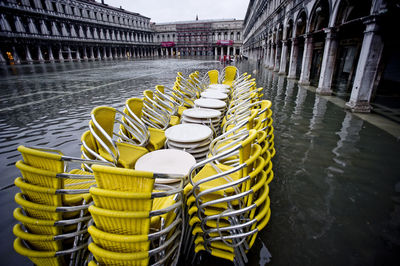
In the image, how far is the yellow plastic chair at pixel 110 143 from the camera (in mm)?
2488

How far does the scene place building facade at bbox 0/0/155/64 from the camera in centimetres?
3375

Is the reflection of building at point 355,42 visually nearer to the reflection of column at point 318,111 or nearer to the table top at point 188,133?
the reflection of column at point 318,111

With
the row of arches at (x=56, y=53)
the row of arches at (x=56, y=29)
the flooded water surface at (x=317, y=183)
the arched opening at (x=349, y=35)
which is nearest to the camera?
the flooded water surface at (x=317, y=183)

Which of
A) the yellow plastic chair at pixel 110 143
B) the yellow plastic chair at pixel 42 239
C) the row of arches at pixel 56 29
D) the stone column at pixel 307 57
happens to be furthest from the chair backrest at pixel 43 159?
the row of arches at pixel 56 29

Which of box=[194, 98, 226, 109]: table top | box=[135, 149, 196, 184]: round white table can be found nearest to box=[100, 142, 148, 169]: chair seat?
box=[135, 149, 196, 184]: round white table

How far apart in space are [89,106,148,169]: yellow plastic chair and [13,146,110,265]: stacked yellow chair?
2.67ft

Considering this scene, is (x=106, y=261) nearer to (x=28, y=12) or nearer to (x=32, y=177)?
(x=32, y=177)

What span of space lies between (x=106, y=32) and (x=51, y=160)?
7105 cm

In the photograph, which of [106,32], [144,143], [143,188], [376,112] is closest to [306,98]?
[376,112]

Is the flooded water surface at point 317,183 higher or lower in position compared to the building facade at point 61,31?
lower

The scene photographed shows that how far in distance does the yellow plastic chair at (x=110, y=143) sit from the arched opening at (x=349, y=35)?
8.90 m

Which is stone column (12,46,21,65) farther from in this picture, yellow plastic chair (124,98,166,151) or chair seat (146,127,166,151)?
chair seat (146,127,166,151)

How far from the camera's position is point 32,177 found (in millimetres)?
1548

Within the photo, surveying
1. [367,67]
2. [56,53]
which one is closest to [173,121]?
[367,67]
